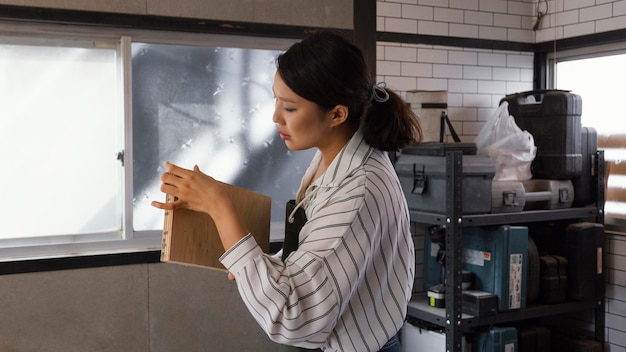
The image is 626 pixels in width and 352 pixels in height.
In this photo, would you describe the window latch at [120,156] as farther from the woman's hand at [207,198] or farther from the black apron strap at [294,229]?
the woman's hand at [207,198]

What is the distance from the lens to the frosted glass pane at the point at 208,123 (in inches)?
159

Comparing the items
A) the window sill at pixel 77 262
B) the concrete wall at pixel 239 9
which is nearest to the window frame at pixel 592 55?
the concrete wall at pixel 239 9

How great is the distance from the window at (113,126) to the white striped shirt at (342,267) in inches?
91.2

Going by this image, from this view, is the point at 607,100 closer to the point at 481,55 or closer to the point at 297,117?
the point at 481,55

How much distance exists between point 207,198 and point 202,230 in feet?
0.69

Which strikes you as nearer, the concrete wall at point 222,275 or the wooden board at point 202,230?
the wooden board at point 202,230

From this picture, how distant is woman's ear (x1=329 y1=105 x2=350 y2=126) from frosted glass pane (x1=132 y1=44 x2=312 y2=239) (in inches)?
95.9

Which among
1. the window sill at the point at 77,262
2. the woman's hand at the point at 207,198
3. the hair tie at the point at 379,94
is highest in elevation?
the hair tie at the point at 379,94

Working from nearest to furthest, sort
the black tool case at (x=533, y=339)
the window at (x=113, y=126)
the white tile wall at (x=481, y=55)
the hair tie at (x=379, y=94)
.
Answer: the hair tie at (x=379, y=94) → the window at (x=113, y=126) → the black tool case at (x=533, y=339) → the white tile wall at (x=481, y=55)

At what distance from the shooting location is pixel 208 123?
4.21 metres

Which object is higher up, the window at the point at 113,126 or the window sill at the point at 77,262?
the window at the point at 113,126

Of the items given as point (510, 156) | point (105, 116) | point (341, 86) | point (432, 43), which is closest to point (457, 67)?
point (432, 43)

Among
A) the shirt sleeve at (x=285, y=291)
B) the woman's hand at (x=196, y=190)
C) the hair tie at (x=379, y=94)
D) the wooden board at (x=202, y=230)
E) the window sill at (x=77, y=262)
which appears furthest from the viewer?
the window sill at (x=77, y=262)

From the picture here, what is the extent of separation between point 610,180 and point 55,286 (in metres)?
3.47
